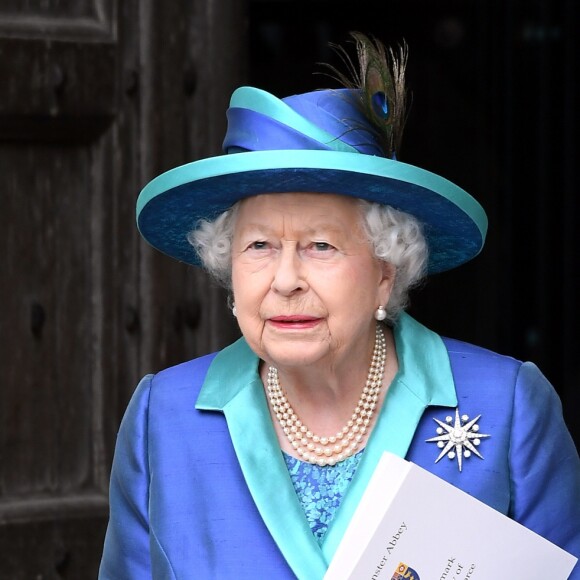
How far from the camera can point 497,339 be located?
4328 millimetres

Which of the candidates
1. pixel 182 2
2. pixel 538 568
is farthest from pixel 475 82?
pixel 538 568

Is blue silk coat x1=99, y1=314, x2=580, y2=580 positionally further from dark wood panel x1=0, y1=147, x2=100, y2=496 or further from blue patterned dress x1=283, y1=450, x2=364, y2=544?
dark wood panel x1=0, y1=147, x2=100, y2=496

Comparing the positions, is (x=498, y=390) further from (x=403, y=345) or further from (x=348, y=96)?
(x=348, y=96)

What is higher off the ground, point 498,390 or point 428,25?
point 428,25

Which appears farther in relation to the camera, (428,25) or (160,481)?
Result: (428,25)

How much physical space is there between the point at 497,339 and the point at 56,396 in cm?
174

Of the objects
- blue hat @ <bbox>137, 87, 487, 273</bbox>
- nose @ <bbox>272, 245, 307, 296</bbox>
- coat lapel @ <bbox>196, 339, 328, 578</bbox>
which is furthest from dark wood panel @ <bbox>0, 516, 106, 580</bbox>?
nose @ <bbox>272, 245, 307, 296</bbox>

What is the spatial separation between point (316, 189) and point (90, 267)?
43.6 inches

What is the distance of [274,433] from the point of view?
2.21 metres

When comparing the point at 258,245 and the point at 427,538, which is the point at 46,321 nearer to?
the point at 258,245

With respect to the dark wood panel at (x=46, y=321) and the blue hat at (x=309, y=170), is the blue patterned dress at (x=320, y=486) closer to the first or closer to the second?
the blue hat at (x=309, y=170)

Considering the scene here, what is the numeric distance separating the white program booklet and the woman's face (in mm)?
233

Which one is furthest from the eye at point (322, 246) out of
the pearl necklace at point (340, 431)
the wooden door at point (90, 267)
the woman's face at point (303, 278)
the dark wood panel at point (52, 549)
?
the dark wood panel at point (52, 549)

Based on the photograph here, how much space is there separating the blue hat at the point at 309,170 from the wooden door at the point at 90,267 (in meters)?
0.85
